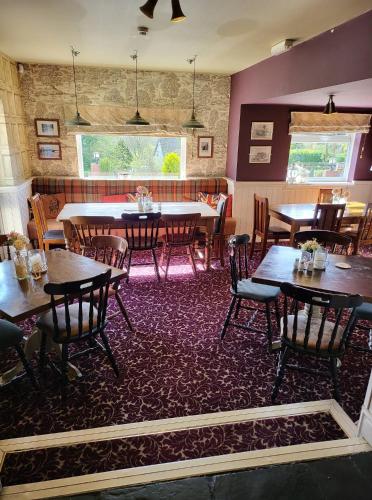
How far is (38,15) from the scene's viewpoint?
2.90 meters

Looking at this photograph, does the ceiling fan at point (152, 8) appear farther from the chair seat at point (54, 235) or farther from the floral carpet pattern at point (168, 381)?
the chair seat at point (54, 235)

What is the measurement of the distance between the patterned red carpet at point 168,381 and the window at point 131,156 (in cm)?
326

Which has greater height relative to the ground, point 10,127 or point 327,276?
point 10,127

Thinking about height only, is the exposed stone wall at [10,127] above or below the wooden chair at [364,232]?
above

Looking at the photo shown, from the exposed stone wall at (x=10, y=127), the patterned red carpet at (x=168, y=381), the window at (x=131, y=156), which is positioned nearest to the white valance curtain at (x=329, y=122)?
the window at (x=131, y=156)

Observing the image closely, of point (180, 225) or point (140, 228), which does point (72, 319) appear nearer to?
point (140, 228)

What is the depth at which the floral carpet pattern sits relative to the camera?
2.17 meters

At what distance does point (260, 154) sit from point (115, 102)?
98.2 inches

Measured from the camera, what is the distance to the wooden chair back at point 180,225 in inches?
152

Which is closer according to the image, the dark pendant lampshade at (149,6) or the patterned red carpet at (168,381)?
the dark pendant lampshade at (149,6)

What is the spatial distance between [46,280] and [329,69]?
3.04 meters

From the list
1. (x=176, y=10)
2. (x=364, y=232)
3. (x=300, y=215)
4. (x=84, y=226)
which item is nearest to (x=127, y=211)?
(x=84, y=226)

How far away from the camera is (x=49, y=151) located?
18.0 feet

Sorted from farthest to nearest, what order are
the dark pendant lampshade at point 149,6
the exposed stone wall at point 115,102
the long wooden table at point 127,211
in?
the exposed stone wall at point 115,102, the long wooden table at point 127,211, the dark pendant lampshade at point 149,6
